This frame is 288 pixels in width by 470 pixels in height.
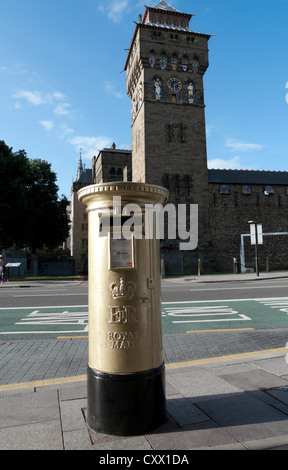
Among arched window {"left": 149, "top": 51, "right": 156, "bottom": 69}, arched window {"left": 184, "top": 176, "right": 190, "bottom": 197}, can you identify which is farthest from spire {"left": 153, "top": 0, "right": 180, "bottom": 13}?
arched window {"left": 184, "top": 176, "right": 190, "bottom": 197}

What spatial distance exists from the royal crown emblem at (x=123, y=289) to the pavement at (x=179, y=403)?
1184 mm

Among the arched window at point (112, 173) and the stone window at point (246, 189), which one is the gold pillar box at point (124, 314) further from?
Answer: the arched window at point (112, 173)

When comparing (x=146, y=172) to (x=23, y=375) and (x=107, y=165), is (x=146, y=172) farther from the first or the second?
(x=23, y=375)

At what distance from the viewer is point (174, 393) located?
12.0ft

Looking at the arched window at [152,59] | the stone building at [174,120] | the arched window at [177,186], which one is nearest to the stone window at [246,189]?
the stone building at [174,120]

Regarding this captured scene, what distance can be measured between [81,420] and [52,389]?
3.11 ft

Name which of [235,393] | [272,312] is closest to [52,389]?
[235,393]

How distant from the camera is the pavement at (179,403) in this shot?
104 inches

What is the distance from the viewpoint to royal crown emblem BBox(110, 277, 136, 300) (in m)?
2.96

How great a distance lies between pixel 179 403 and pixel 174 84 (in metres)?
34.7

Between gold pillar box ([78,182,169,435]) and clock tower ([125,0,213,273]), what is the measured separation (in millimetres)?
27937

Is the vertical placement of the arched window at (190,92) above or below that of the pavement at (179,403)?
above

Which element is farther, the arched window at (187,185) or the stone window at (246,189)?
the stone window at (246,189)

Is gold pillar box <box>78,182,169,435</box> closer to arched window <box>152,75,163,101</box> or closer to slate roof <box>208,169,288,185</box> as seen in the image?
arched window <box>152,75,163,101</box>
